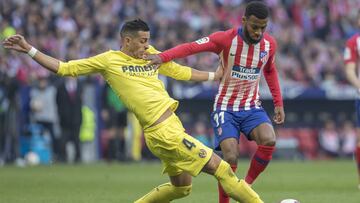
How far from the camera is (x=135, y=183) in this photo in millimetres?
16750

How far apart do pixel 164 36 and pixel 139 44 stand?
16.6 metres

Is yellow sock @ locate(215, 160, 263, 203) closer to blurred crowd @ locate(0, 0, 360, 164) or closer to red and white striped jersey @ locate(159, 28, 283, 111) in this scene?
red and white striped jersey @ locate(159, 28, 283, 111)

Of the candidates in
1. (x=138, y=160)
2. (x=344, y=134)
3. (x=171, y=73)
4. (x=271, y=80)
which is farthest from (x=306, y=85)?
(x=171, y=73)

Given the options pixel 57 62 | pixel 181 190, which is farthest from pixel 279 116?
pixel 57 62

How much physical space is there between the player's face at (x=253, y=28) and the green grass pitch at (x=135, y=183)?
2416 mm

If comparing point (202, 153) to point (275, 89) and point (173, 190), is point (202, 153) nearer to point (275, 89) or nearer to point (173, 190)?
point (173, 190)

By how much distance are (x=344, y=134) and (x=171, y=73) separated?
16064mm

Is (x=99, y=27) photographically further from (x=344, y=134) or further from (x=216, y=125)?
(x=216, y=125)

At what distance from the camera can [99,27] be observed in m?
26.7

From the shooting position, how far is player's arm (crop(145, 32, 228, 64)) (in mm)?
10315

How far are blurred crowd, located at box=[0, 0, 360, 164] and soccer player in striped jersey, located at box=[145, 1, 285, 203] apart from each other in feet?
38.1

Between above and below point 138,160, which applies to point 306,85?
above

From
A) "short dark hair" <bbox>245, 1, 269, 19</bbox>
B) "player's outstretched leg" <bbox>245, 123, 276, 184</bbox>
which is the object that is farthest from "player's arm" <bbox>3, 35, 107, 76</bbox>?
"player's outstretched leg" <bbox>245, 123, 276, 184</bbox>

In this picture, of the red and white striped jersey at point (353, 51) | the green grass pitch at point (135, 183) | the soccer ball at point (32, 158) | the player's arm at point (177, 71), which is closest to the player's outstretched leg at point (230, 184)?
the player's arm at point (177, 71)
